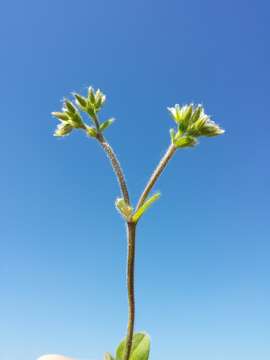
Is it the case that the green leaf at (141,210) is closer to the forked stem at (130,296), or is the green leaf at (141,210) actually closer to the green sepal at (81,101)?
the forked stem at (130,296)

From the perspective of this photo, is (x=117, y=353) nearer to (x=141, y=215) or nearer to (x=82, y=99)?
(x=141, y=215)

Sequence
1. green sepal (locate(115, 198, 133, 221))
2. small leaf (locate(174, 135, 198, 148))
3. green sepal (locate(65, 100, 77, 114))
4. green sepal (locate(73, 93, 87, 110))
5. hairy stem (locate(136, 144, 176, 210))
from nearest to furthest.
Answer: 1. green sepal (locate(115, 198, 133, 221))
2. hairy stem (locate(136, 144, 176, 210))
3. small leaf (locate(174, 135, 198, 148))
4. green sepal (locate(65, 100, 77, 114))
5. green sepal (locate(73, 93, 87, 110))

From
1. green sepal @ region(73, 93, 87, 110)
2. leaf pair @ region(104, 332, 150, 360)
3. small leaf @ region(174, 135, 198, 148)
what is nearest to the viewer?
leaf pair @ region(104, 332, 150, 360)

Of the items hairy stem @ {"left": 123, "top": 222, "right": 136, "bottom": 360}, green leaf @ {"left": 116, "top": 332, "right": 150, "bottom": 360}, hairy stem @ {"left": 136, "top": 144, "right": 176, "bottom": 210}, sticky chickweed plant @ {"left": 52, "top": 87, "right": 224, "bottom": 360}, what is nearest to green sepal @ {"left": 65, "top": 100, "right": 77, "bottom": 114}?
sticky chickweed plant @ {"left": 52, "top": 87, "right": 224, "bottom": 360}

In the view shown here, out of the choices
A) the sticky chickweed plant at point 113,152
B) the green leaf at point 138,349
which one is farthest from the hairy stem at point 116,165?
the green leaf at point 138,349

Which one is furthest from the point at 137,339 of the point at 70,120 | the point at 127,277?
the point at 70,120

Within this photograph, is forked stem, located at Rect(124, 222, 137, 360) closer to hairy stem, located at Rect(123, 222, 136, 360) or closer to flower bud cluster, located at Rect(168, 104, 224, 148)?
hairy stem, located at Rect(123, 222, 136, 360)

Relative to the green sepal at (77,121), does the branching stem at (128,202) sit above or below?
below

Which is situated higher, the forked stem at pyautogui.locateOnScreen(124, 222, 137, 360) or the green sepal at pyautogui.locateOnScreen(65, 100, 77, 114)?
the green sepal at pyautogui.locateOnScreen(65, 100, 77, 114)

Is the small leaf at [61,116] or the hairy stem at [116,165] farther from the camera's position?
the small leaf at [61,116]
